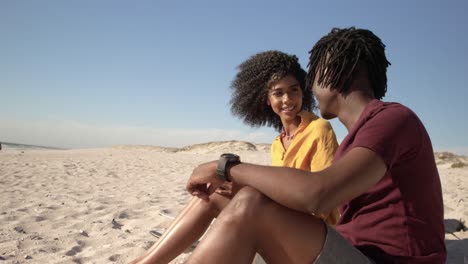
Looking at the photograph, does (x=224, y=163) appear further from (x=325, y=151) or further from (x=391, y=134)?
(x=325, y=151)

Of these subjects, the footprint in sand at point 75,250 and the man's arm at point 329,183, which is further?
the footprint in sand at point 75,250

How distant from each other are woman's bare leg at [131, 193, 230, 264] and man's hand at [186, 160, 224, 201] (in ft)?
0.26

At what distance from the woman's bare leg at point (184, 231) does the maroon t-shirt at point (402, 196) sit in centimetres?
94

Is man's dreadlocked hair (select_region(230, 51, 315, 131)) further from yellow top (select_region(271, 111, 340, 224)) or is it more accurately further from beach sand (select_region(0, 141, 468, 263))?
beach sand (select_region(0, 141, 468, 263))

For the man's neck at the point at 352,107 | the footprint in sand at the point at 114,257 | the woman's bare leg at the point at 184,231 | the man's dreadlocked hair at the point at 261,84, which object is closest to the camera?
the man's neck at the point at 352,107

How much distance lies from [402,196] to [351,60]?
698 mm

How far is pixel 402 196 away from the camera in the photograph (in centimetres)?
159

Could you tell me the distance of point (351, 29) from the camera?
207 centimetres

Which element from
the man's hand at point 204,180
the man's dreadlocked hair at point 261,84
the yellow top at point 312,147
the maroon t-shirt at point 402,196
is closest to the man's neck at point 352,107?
the maroon t-shirt at point 402,196

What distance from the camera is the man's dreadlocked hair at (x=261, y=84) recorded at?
3500 mm

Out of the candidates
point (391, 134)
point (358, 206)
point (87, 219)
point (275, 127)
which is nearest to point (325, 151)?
point (358, 206)

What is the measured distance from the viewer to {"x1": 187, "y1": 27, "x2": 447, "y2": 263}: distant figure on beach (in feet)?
4.78

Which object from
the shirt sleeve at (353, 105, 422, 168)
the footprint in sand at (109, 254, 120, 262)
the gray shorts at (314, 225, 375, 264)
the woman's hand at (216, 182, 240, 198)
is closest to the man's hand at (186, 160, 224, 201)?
the woman's hand at (216, 182, 240, 198)

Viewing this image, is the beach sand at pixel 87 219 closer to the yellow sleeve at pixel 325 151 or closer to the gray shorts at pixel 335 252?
the yellow sleeve at pixel 325 151
